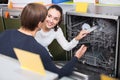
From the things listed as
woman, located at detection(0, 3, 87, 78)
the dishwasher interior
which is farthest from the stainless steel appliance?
woman, located at detection(0, 3, 87, 78)

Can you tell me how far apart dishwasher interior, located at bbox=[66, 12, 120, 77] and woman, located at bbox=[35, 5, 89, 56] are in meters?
0.05

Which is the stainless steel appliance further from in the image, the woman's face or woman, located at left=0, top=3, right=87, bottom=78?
woman, located at left=0, top=3, right=87, bottom=78

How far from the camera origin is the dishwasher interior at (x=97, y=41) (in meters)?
1.41

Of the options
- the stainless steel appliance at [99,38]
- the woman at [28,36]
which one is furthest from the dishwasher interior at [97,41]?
the woman at [28,36]

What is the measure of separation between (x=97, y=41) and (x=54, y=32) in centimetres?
34

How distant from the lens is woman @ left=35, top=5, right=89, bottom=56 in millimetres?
1521

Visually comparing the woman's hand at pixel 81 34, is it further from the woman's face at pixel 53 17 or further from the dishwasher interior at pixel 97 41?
the woman's face at pixel 53 17

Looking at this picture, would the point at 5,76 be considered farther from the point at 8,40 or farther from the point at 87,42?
the point at 87,42

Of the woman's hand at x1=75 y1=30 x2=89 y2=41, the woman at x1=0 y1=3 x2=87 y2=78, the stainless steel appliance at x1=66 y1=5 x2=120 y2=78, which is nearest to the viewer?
the woman at x1=0 y1=3 x2=87 y2=78

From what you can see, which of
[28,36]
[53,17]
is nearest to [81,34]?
[53,17]

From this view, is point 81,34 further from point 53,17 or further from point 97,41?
point 53,17

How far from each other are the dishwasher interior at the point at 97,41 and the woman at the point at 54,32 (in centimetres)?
5

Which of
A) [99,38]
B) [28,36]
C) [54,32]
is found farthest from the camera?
[54,32]

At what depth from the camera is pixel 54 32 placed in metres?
1.60
